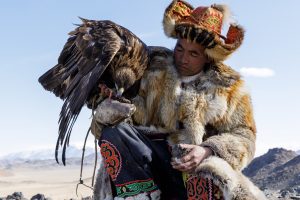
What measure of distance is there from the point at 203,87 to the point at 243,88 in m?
0.21

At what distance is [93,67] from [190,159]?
643 millimetres

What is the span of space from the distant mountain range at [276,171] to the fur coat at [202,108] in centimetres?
932

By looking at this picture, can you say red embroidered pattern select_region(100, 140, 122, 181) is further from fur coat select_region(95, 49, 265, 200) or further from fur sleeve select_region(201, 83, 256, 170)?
fur sleeve select_region(201, 83, 256, 170)

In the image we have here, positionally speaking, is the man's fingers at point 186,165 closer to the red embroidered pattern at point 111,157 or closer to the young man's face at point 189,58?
the red embroidered pattern at point 111,157

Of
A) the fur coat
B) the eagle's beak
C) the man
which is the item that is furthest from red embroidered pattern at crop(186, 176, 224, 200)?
the eagle's beak

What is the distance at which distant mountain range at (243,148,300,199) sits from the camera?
14.6 m

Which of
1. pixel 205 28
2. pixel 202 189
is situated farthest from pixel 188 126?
pixel 205 28

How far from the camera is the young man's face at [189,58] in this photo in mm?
2783

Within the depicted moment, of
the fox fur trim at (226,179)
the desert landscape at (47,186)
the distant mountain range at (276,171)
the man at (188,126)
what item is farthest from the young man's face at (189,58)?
the distant mountain range at (276,171)

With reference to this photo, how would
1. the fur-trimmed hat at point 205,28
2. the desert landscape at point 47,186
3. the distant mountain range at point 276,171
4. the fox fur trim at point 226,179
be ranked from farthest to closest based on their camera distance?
the desert landscape at point 47,186 < the distant mountain range at point 276,171 < the fur-trimmed hat at point 205,28 < the fox fur trim at point 226,179

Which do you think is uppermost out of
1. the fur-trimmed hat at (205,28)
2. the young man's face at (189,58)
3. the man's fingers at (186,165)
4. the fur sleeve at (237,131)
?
the fur-trimmed hat at (205,28)

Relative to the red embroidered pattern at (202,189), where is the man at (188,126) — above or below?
above

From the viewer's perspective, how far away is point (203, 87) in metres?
2.76

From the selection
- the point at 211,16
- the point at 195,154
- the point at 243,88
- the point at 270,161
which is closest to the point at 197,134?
the point at 195,154
